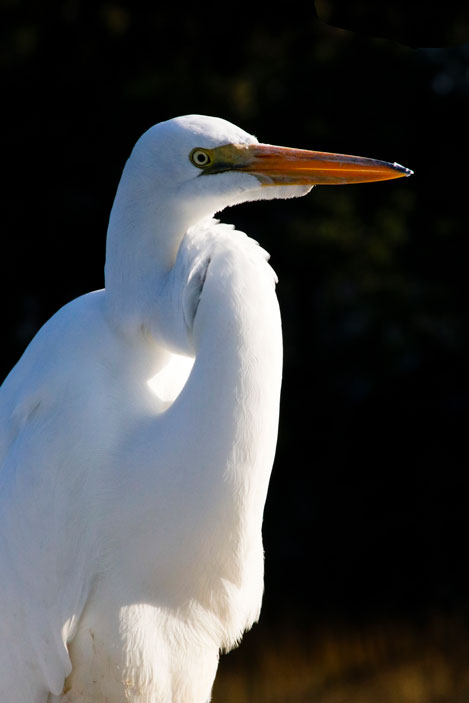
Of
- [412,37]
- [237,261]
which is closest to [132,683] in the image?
[237,261]

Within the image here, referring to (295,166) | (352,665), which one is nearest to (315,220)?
(352,665)

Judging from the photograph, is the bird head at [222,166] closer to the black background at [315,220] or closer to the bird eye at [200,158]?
the bird eye at [200,158]

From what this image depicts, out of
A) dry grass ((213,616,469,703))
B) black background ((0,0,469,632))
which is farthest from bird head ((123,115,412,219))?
black background ((0,0,469,632))

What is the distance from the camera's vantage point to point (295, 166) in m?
1.87

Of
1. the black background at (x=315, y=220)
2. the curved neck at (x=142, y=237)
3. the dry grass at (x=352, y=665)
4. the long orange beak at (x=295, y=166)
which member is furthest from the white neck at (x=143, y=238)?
the black background at (x=315, y=220)

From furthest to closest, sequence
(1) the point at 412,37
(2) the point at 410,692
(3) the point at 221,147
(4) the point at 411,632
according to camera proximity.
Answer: (4) the point at 411,632 < (2) the point at 410,692 < (3) the point at 221,147 < (1) the point at 412,37

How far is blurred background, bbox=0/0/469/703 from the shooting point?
19.1ft

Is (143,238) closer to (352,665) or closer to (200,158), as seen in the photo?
(200,158)

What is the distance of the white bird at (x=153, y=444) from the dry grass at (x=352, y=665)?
9.31ft

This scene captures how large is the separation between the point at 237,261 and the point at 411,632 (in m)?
3.77

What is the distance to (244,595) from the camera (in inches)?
78.4

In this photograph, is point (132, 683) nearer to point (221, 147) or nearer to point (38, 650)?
point (38, 650)

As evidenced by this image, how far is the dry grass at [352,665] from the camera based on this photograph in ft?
15.1

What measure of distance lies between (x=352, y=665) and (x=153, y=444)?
133 inches
